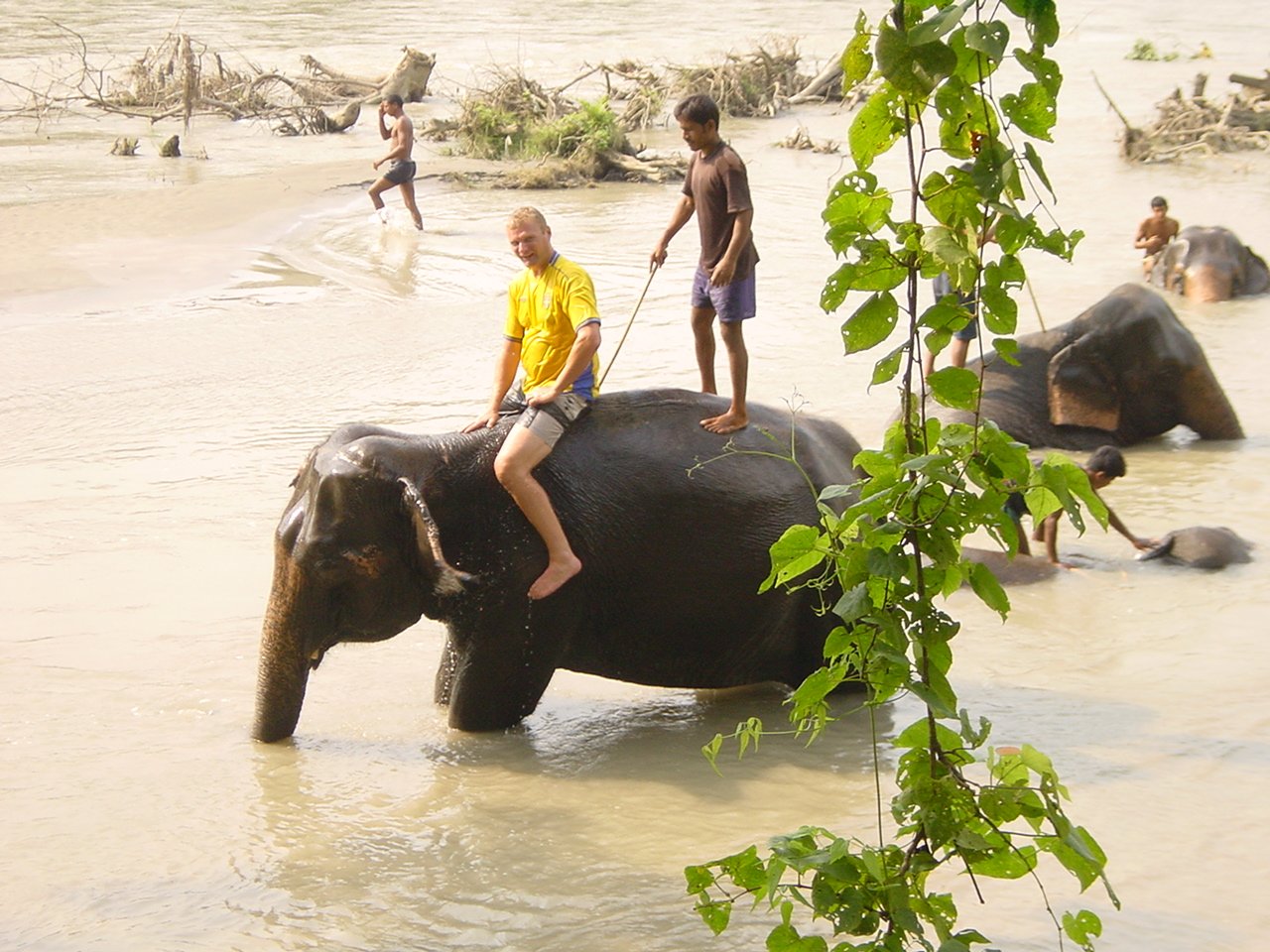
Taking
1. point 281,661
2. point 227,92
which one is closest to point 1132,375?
point 281,661

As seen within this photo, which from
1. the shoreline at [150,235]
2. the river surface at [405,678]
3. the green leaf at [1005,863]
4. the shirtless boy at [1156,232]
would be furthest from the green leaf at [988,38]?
the shirtless boy at [1156,232]

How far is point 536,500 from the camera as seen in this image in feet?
17.3

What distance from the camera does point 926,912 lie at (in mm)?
2820

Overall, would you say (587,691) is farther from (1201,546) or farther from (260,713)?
(1201,546)

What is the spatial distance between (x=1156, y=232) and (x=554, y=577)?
29.8 ft

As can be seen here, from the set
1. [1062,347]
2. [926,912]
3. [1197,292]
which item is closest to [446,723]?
[926,912]

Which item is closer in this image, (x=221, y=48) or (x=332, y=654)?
(x=332, y=654)

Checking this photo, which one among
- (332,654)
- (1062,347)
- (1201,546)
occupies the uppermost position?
(1062,347)

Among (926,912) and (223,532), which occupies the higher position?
(926,912)

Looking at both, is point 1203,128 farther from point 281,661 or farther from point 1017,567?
point 281,661

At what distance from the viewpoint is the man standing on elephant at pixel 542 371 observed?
5.30 metres

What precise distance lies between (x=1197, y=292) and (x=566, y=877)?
8995 mm

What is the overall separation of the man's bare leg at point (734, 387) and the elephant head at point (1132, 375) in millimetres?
3079

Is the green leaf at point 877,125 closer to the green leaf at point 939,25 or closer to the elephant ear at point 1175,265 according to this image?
the green leaf at point 939,25
